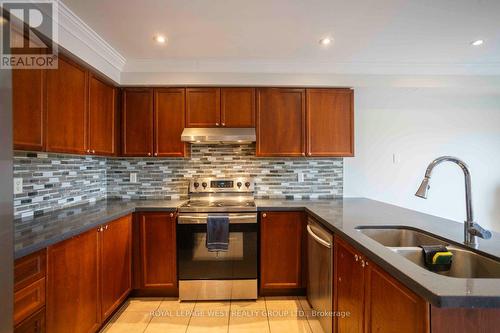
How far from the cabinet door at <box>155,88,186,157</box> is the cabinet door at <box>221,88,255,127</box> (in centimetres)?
47

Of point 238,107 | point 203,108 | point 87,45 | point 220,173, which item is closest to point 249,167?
point 220,173

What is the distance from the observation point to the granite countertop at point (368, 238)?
32.9 inches

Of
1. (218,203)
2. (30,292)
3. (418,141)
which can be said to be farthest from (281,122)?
(30,292)

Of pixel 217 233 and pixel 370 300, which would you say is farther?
pixel 217 233

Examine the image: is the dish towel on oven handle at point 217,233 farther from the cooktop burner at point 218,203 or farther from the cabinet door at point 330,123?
the cabinet door at point 330,123

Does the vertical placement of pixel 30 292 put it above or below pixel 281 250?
above

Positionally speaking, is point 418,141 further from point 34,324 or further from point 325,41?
point 34,324

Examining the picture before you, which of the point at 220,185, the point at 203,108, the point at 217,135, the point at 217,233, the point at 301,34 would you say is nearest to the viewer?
the point at 301,34

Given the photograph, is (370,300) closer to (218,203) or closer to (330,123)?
(218,203)

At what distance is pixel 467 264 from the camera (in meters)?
1.23

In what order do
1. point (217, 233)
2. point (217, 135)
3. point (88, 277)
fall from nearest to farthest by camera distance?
point (88, 277) → point (217, 233) → point (217, 135)

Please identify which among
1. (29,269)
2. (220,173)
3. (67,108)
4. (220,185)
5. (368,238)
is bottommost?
(29,269)

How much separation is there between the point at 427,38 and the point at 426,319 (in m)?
2.31

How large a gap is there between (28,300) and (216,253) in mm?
1421
